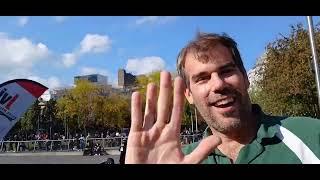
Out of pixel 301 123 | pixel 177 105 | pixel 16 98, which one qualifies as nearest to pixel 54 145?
pixel 16 98

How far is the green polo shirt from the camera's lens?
1.58m

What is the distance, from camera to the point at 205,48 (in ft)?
5.42

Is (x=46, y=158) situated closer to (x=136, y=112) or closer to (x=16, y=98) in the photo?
(x=16, y=98)

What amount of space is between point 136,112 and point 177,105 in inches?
5.9

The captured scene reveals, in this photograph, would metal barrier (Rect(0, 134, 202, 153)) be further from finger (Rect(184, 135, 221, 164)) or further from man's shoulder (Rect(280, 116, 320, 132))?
man's shoulder (Rect(280, 116, 320, 132))
